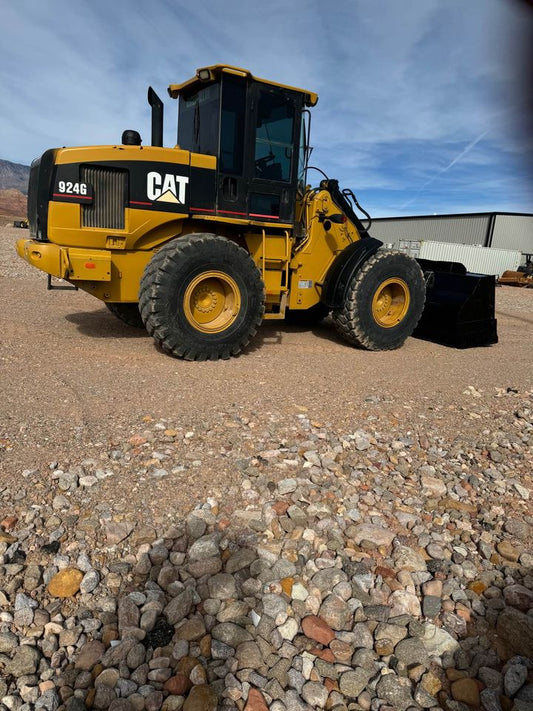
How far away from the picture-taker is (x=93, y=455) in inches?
120

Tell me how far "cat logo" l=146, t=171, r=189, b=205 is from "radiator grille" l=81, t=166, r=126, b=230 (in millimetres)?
285

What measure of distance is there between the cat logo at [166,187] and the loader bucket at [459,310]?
412 cm

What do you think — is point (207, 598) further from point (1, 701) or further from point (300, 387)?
point (300, 387)

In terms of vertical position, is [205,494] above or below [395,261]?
below

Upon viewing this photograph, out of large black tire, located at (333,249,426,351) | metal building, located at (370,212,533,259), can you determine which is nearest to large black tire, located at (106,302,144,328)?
large black tire, located at (333,249,426,351)

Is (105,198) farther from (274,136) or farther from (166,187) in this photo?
(274,136)

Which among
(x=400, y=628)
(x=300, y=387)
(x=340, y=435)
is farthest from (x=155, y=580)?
(x=300, y=387)

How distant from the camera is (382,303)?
691 centimetres

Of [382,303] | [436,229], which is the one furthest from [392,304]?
[436,229]

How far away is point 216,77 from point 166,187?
4.69 feet

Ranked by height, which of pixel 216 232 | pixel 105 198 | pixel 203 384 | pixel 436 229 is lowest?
pixel 203 384

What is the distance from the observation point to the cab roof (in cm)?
546

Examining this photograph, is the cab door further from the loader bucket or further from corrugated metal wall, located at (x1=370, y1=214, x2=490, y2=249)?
corrugated metal wall, located at (x1=370, y1=214, x2=490, y2=249)

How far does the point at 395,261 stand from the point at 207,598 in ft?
17.9
